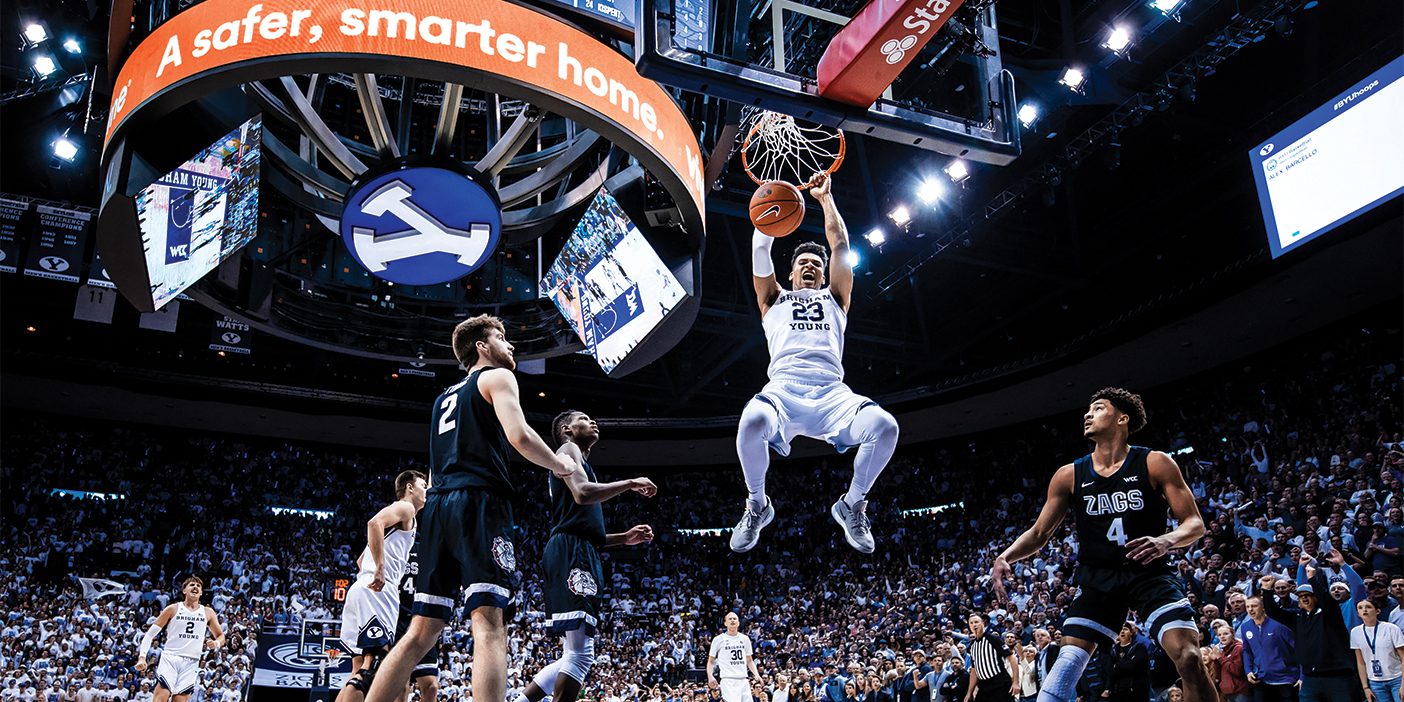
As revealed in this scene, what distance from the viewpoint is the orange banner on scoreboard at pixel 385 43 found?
6.61 m

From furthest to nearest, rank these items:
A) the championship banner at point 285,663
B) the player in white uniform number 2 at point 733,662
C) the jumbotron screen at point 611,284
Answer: the championship banner at point 285,663 < the player in white uniform number 2 at point 733,662 < the jumbotron screen at point 611,284

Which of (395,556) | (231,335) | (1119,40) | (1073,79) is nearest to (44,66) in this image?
(231,335)

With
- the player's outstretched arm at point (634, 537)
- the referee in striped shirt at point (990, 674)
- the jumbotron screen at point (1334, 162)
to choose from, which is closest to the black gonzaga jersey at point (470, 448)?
the player's outstretched arm at point (634, 537)

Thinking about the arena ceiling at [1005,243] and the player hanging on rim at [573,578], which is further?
the arena ceiling at [1005,243]

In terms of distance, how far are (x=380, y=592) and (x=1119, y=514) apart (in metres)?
4.71

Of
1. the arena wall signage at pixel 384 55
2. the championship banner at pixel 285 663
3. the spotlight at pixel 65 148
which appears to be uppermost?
the spotlight at pixel 65 148

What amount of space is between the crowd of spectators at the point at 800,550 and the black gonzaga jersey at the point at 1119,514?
5.74m

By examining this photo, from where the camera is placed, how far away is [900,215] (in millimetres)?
16547

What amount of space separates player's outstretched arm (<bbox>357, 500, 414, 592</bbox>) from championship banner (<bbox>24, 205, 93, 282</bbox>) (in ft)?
38.0

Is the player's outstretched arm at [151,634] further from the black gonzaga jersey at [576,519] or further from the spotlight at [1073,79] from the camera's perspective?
the spotlight at [1073,79]

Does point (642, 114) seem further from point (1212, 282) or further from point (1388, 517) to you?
point (1212, 282)

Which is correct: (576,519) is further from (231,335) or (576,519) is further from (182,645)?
(231,335)

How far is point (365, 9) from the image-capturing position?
6.68 m

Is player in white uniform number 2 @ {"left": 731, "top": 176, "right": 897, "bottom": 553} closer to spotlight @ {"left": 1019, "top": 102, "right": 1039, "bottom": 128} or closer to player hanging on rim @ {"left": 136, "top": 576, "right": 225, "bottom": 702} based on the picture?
player hanging on rim @ {"left": 136, "top": 576, "right": 225, "bottom": 702}
